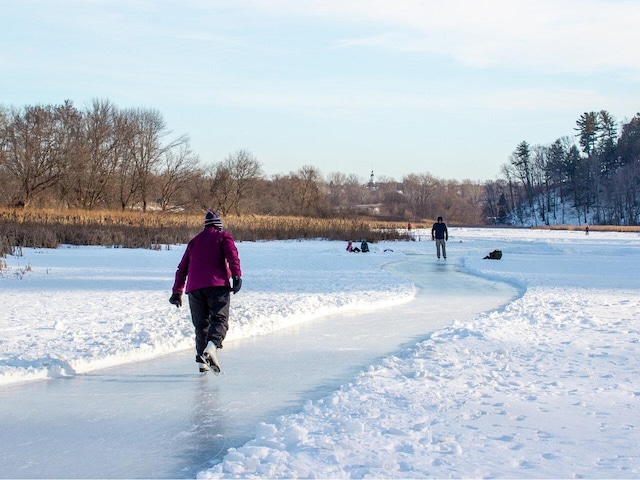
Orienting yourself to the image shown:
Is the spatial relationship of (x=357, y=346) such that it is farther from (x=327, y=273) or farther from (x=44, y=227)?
(x=44, y=227)

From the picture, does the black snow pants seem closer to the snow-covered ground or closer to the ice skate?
the ice skate

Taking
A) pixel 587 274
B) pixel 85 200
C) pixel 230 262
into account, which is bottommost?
pixel 587 274

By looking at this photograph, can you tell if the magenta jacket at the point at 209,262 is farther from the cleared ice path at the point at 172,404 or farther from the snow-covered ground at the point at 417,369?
the snow-covered ground at the point at 417,369

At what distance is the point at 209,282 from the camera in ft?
22.1

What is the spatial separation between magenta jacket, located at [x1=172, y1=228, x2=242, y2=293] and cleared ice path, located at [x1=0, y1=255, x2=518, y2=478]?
929 millimetres

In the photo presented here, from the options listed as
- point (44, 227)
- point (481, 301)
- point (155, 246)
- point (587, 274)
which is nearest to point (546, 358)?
point (481, 301)

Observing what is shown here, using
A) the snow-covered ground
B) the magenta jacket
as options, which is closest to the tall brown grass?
the snow-covered ground

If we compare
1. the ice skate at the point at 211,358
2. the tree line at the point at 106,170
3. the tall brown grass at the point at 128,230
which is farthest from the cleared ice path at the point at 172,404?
the tree line at the point at 106,170

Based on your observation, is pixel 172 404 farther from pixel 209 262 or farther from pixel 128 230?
pixel 128 230

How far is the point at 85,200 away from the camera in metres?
49.3

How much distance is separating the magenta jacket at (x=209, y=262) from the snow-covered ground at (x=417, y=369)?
137 cm

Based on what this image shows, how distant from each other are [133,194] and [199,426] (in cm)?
5057

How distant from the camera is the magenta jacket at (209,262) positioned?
6.75 metres

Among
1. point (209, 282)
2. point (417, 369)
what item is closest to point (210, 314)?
point (209, 282)
